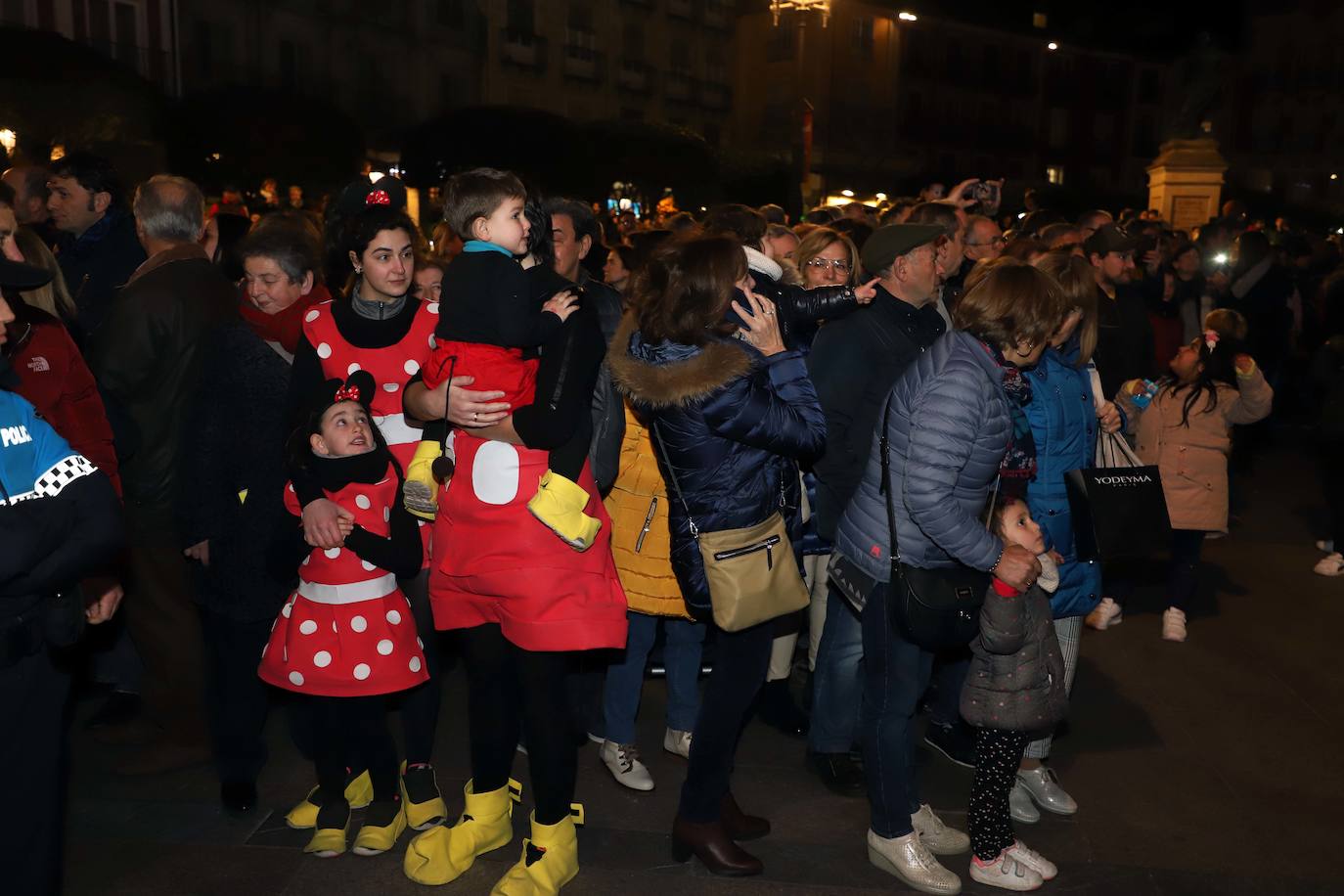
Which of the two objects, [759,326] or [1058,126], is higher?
[1058,126]

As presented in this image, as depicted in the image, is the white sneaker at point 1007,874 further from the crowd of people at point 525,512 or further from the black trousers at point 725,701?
the black trousers at point 725,701

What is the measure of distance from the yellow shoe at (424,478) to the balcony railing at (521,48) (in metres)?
40.9

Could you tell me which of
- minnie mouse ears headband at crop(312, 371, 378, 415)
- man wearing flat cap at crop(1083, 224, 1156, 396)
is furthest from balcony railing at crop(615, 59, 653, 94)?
minnie mouse ears headband at crop(312, 371, 378, 415)

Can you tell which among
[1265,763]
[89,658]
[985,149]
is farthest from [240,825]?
[985,149]

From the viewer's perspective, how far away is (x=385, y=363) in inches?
146

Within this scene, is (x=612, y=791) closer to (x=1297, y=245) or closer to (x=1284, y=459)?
(x=1284, y=459)

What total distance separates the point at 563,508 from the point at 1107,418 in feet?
7.91

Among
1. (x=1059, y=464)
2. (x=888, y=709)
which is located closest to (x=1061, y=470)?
(x=1059, y=464)

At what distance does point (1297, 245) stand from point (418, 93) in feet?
106

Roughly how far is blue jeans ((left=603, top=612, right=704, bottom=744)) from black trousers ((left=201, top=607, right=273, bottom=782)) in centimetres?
127

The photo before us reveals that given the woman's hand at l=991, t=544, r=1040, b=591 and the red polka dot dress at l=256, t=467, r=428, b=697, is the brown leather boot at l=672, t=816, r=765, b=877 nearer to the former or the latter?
the red polka dot dress at l=256, t=467, r=428, b=697

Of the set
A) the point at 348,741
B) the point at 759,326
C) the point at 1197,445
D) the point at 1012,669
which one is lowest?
the point at 348,741

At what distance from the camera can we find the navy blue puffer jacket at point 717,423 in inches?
126

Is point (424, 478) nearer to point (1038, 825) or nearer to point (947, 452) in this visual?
point (947, 452)
